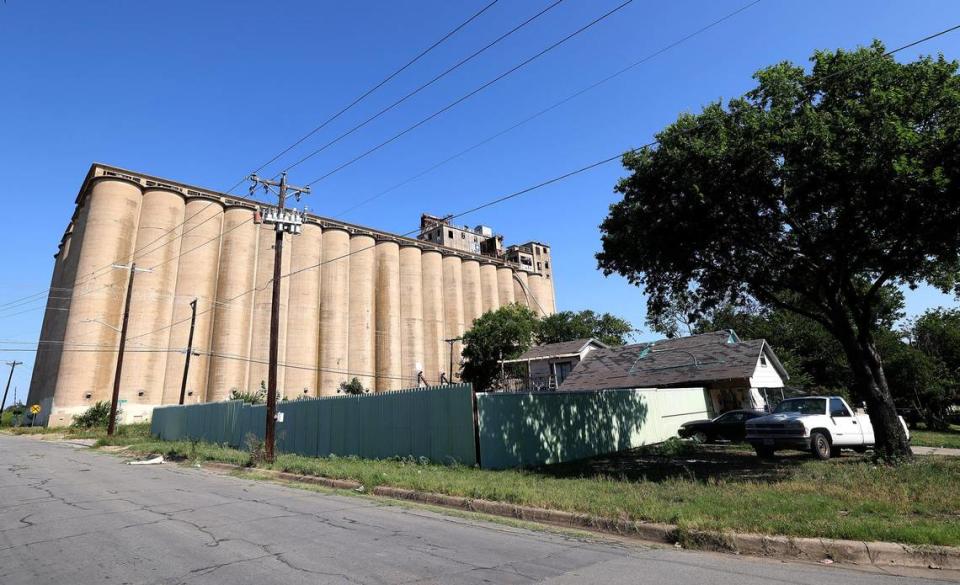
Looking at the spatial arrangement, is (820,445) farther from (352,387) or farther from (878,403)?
(352,387)

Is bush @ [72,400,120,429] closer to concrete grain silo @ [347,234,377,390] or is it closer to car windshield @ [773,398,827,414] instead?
concrete grain silo @ [347,234,377,390]

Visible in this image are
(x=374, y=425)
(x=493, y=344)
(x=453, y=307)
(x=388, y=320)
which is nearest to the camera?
(x=374, y=425)

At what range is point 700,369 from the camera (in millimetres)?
28078

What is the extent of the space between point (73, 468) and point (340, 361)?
158ft

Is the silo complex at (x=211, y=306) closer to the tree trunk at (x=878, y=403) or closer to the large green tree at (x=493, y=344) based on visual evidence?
the large green tree at (x=493, y=344)

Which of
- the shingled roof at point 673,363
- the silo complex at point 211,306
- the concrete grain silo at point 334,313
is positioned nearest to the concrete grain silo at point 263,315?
the silo complex at point 211,306

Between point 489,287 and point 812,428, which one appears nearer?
point 812,428

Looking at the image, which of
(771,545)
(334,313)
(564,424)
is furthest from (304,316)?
(771,545)

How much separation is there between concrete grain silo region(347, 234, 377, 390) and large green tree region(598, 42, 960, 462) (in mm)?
55593

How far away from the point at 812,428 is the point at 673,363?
14.7 m

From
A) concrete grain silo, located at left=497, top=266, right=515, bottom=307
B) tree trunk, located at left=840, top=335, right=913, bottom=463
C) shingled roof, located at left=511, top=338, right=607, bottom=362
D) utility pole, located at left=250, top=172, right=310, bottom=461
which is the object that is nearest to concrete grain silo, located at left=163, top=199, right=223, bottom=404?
shingled roof, located at left=511, top=338, right=607, bottom=362

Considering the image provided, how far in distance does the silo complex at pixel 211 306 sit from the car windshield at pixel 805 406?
4020cm

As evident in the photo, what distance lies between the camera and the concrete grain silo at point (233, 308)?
5675cm

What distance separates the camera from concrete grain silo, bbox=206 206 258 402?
56.8 metres
